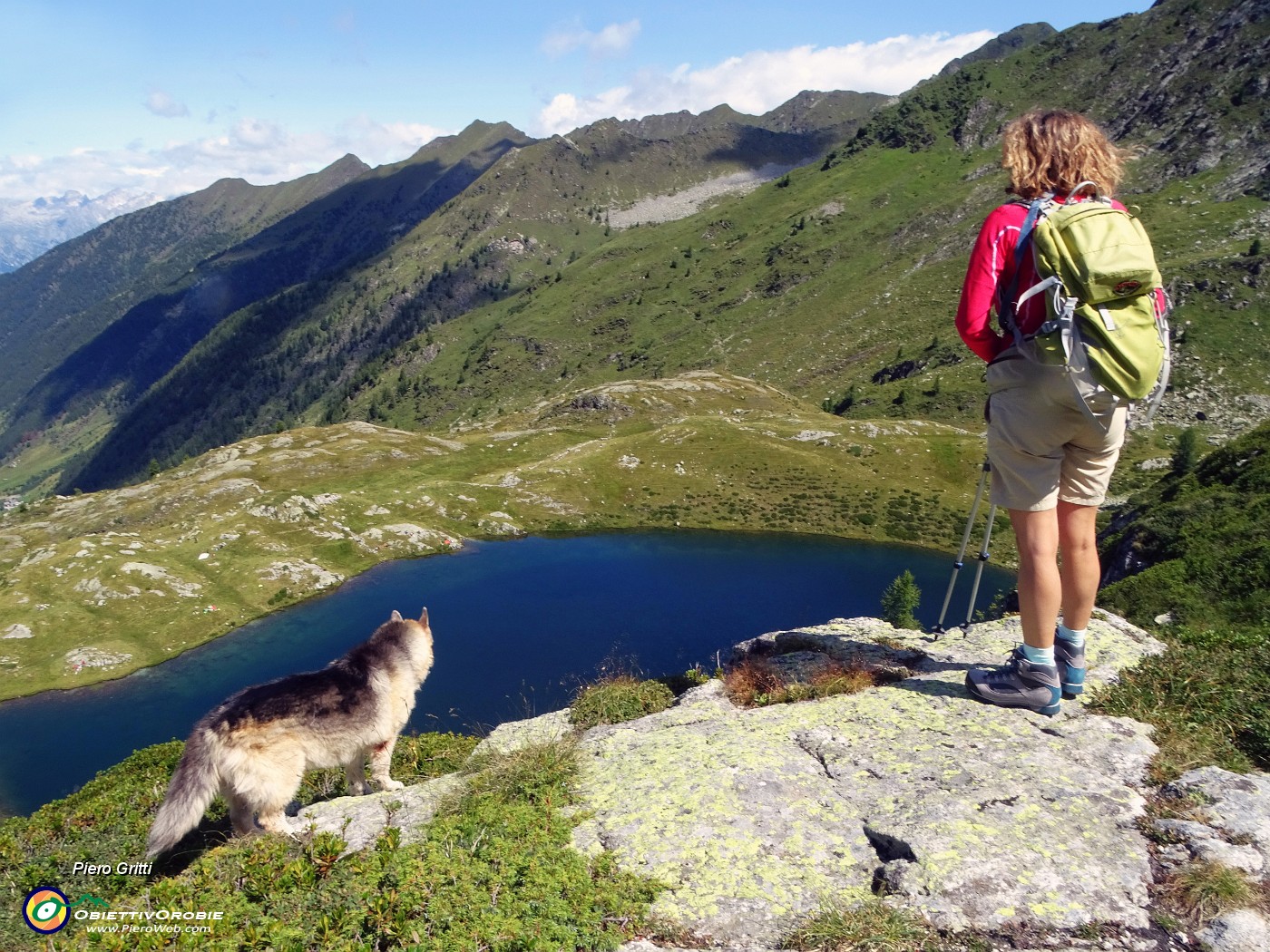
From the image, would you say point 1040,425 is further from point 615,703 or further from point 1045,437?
point 615,703

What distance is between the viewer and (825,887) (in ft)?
20.1

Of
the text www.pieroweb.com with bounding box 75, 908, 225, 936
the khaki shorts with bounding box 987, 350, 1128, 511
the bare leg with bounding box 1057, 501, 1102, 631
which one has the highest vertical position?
the khaki shorts with bounding box 987, 350, 1128, 511

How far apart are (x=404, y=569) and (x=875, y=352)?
151421mm

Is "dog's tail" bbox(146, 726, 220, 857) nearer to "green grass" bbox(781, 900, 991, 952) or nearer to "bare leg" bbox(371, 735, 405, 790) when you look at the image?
"bare leg" bbox(371, 735, 405, 790)

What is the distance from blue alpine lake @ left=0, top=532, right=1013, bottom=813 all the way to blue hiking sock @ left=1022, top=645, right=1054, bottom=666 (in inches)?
1355

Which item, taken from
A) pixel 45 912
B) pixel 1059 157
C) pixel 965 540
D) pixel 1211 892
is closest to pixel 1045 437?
pixel 965 540

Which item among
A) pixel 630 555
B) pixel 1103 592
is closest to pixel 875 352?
pixel 630 555

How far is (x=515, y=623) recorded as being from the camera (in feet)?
225

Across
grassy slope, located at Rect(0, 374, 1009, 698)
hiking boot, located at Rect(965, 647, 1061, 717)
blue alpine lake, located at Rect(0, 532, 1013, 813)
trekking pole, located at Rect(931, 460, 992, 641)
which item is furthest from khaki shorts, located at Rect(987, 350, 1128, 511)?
grassy slope, located at Rect(0, 374, 1009, 698)

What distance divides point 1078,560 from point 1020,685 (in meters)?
1.76

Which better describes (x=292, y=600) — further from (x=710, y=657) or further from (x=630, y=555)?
(x=710, y=657)

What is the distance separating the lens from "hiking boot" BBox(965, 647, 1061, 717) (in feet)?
26.7

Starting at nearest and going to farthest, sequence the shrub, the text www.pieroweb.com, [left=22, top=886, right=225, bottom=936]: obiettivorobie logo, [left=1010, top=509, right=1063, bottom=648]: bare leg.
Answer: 1. the text www.pieroweb.com
2. [left=22, top=886, right=225, bottom=936]: obiettivorobie logo
3. [left=1010, top=509, right=1063, bottom=648]: bare leg
4. the shrub

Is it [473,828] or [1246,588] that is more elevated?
[473,828]
